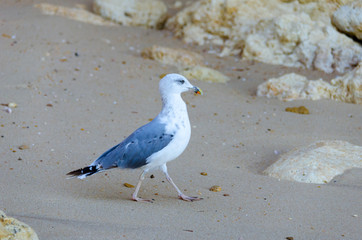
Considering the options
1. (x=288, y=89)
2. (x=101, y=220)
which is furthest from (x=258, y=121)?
(x=101, y=220)

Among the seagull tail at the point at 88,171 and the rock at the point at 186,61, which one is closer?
the seagull tail at the point at 88,171

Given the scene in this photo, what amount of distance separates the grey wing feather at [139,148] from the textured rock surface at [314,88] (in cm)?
330

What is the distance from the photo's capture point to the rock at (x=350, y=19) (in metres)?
8.25

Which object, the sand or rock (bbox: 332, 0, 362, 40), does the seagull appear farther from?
rock (bbox: 332, 0, 362, 40)

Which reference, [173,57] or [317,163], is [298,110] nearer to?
[317,163]

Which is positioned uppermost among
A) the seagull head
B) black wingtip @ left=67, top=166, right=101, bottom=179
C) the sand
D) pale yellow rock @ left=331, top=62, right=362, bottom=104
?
the seagull head

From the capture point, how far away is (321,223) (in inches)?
157

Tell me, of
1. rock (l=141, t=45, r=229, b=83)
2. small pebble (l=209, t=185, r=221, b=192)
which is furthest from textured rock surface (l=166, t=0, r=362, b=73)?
small pebble (l=209, t=185, r=221, b=192)

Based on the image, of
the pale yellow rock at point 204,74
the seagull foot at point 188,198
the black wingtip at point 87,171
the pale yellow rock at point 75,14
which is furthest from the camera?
the pale yellow rock at point 75,14

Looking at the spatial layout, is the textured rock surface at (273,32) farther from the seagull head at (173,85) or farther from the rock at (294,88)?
the seagull head at (173,85)

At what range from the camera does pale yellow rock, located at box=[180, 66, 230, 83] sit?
7930mm

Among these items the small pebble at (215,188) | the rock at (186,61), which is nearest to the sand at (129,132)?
the small pebble at (215,188)

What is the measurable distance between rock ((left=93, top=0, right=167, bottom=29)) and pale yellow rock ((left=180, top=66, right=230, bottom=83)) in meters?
2.78

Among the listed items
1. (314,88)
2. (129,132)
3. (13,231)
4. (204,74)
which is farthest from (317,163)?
(204,74)
